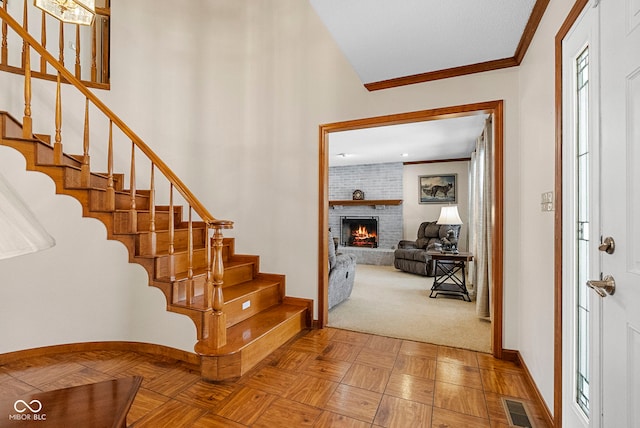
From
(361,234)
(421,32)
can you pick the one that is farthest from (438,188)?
(421,32)

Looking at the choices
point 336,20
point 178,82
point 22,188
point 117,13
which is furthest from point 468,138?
point 22,188

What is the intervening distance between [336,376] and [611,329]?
1.68 m

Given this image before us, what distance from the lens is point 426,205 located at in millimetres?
7465

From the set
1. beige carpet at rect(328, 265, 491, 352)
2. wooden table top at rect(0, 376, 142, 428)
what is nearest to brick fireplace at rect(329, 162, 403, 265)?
beige carpet at rect(328, 265, 491, 352)

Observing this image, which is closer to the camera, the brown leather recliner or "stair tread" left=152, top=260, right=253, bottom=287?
"stair tread" left=152, top=260, right=253, bottom=287

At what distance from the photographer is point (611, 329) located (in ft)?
3.39

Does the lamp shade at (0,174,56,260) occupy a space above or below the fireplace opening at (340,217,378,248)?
above

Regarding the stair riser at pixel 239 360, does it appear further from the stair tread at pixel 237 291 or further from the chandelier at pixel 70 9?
the chandelier at pixel 70 9

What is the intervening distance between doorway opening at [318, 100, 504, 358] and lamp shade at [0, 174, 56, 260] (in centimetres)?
260

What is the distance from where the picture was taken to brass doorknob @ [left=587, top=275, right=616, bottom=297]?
1.02 meters

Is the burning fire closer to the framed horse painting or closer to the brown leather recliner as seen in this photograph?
the brown leather recliner

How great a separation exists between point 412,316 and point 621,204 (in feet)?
9.28

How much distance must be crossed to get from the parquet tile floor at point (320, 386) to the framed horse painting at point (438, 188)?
17.1ft

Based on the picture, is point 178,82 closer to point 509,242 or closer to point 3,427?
point 3,427
